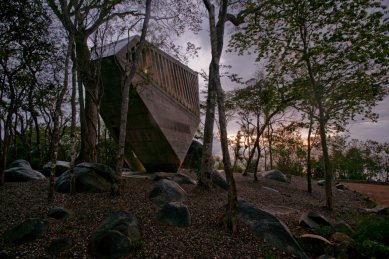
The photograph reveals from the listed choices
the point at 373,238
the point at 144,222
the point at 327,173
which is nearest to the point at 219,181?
the point at 327,173

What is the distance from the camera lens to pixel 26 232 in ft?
20.2

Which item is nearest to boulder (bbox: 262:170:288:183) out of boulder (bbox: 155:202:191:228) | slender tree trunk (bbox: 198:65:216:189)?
slender tree trunk (bbox: 198:65:216:189)

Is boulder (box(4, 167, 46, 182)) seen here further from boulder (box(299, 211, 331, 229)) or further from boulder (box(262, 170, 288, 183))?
boulder (box(262, 170, 288, 183))

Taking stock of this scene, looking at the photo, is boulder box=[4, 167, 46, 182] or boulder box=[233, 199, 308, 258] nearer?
boulder box=[233, 199, 308, 258]

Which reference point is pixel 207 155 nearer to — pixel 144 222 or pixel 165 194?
pixel 165 194

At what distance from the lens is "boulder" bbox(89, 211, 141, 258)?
5562 millimetres

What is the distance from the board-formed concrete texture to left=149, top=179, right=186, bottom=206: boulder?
5.45 meters

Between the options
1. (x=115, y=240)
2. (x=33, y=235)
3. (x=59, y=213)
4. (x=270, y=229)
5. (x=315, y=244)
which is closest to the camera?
(x=115, y=240)

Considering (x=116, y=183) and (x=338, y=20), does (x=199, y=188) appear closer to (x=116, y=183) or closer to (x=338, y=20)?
(x=116, y=183)

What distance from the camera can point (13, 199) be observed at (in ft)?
28.6

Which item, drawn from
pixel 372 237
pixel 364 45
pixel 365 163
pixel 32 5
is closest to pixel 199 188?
pixel 372 237

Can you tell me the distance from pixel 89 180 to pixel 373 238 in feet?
32.3

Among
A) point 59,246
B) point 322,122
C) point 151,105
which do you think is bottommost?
point 59,246

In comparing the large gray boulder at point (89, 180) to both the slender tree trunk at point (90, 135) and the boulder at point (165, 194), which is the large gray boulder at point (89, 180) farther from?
the slender tree trunk at point (90, 135)
